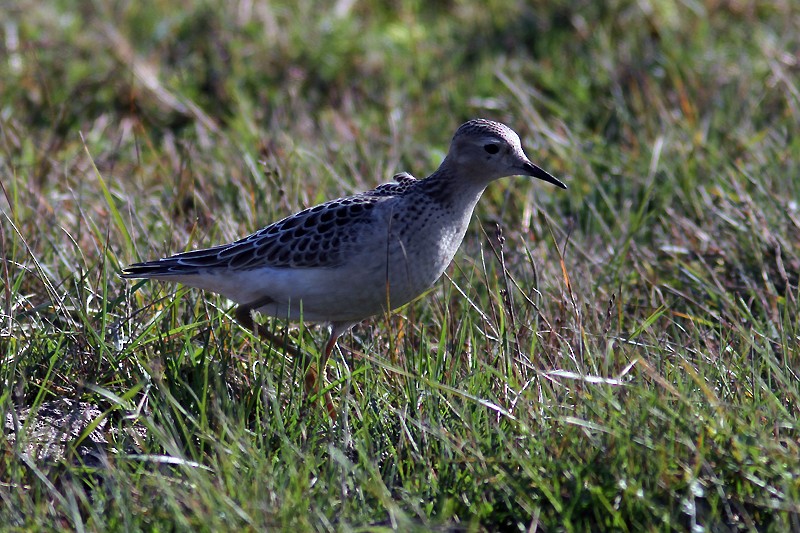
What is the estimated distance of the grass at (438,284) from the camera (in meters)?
3.75

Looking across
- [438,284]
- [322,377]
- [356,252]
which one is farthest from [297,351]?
[438,284]

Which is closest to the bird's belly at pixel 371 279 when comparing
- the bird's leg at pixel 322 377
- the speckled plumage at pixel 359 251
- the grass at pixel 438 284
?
the speckled plumage at pixel 359 251

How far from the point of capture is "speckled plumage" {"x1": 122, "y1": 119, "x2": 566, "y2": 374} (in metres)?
4.88

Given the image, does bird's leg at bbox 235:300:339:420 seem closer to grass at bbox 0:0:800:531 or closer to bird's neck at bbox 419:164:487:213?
grass at bbox 0:0:800:531

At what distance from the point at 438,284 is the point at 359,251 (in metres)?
1.08

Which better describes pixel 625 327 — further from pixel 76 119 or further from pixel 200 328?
pixel 76 119

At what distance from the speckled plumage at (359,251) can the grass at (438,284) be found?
209 millimetres

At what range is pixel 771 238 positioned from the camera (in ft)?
18.8

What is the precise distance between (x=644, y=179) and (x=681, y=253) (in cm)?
82

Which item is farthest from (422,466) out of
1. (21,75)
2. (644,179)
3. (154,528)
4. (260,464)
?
(21,75)

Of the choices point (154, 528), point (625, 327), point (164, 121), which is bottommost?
point (625, 327)

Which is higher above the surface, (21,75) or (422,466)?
(21,75)

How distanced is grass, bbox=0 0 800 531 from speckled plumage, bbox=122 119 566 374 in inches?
8.2

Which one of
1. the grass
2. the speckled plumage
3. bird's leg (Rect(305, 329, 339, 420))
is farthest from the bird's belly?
the grass
